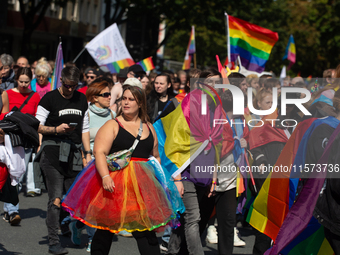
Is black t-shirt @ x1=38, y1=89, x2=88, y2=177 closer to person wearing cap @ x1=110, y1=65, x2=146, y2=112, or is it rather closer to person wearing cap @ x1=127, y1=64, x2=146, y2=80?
person wearing cap @ x1=110, y1=65, x2=146, y2=112

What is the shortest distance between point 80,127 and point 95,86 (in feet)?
1.96

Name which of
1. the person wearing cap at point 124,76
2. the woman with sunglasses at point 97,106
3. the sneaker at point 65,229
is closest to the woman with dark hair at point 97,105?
the woman with sunglasses at point 97,106

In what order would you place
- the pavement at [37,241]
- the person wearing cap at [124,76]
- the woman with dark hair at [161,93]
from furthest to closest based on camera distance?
the person wearing cap at [124,76] < the woman with dark hair at [161,93] < the pavement at [37,241]

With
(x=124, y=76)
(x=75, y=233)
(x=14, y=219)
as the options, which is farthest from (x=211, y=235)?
(x=124, y=76)

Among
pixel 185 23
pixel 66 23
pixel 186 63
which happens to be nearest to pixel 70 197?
pixel 186 63

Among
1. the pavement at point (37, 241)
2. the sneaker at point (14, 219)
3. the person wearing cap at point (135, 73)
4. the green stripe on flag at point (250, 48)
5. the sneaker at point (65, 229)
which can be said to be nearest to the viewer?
the pavement at point (37, 241)

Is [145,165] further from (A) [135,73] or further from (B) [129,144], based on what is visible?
(A) [135,73]

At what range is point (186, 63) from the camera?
674 inches

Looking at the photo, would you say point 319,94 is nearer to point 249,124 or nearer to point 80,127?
point 249,124

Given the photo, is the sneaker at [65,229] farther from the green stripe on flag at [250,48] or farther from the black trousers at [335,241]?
the green stripe on flag at [250,48]

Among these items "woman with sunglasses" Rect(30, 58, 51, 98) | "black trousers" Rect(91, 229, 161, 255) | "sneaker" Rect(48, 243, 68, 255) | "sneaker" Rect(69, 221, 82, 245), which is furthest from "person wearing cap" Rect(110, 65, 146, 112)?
"black trousers" Rect(91, 229, 161, 255)

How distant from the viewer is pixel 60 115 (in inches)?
238

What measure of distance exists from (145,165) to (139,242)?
67 centimetres

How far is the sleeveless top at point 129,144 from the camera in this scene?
4.64 metres
